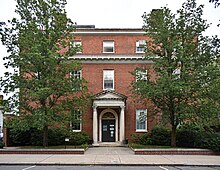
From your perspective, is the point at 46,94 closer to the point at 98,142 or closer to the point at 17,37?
the point at 17,37

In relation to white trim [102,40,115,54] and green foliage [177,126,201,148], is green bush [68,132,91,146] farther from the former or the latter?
white trim [102,40,115,54]

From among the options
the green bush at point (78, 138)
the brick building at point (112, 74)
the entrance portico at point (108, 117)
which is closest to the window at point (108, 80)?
the brick building at point (112, 74)

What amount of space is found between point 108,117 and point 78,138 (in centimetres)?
503

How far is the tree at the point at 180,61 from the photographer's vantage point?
89.4 ft

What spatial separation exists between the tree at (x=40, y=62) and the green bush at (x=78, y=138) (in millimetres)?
5162

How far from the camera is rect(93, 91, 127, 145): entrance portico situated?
34.8m

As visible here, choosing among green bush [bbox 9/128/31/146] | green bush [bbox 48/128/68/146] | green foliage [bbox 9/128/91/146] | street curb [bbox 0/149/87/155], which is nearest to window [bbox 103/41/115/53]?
green foliage [bbox 9/128/91/146]

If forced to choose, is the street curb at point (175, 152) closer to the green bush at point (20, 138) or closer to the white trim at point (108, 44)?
the green bush at point (20, 138)

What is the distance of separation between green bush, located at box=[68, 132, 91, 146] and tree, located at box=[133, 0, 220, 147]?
8528 millimetres

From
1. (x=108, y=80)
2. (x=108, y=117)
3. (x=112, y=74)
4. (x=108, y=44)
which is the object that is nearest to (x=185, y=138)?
(x=108, y=117)

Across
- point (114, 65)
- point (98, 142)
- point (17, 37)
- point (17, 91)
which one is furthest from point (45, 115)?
point (114, 65)

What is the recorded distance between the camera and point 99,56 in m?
37.7

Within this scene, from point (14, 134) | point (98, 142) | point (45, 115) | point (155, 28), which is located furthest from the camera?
point (98, 142)

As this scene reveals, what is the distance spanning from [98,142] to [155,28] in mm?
13637
